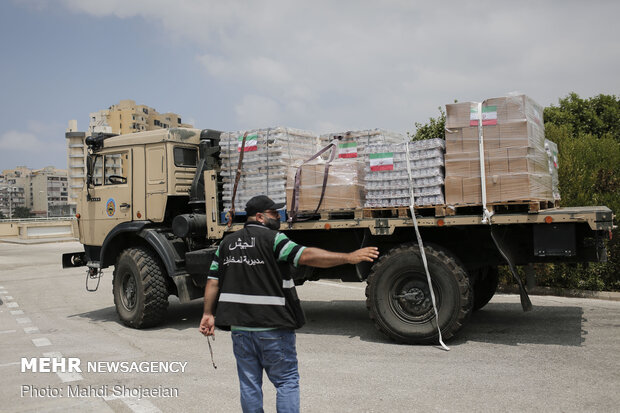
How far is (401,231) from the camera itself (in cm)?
721

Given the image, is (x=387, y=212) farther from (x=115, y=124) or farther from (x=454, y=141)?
(x=115, y=124)

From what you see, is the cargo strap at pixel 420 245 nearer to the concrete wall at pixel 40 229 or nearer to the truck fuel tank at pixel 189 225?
the truck fuel tank at pixel 189 225

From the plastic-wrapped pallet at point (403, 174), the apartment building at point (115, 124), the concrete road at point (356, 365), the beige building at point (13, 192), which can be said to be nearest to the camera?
the concrete road at point (356, 365)

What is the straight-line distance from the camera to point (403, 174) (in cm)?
689

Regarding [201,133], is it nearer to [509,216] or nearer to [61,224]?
[509,216]

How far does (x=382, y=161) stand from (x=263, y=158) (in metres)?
1.88

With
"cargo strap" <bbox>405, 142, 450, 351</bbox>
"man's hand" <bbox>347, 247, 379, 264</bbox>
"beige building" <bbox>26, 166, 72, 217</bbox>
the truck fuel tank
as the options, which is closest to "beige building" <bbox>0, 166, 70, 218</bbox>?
"beige building" <bbox>26, 166, 72, 217</bbox>

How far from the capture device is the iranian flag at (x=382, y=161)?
274 inches

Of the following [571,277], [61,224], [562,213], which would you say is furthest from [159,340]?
[61,224]

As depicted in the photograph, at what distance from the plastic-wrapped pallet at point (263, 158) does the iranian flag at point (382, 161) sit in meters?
1.37

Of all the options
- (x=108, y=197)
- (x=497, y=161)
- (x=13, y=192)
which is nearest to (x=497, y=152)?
(x=497, y=161)

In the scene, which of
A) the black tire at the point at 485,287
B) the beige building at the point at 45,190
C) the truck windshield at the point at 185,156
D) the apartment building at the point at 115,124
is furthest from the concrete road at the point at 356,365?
the beige building at the point at 45,190

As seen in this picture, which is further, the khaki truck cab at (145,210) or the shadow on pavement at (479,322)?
the khaki truck cab at (145,210)

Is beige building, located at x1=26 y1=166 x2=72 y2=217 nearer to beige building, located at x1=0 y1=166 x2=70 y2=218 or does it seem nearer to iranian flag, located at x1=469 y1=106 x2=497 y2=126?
beige building, located at x1=0 y1=166 x2=70 y2=218
